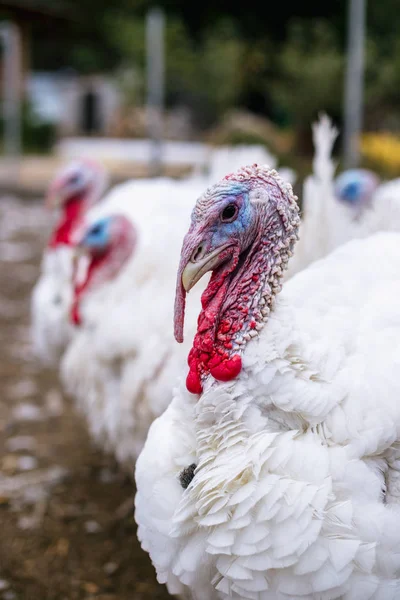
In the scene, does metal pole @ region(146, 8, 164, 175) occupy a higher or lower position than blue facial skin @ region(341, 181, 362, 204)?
higher

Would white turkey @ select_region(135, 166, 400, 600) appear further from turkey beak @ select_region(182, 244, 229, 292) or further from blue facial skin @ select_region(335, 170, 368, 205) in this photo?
blue facial skin @ select_region(335, 170, 368, 205)

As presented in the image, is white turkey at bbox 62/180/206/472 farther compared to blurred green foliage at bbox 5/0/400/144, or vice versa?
blurred green foliage at bbox 5/0/400/144

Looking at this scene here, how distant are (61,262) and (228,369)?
232cm

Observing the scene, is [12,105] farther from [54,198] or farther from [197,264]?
[197,264]

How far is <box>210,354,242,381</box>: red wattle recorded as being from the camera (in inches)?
71.7

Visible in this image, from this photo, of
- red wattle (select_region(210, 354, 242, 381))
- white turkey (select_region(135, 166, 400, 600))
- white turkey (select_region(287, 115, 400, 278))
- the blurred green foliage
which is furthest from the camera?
the blurred green foliage

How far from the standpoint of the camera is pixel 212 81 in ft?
41.2

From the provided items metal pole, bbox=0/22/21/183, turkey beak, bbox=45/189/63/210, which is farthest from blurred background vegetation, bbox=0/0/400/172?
turkey beak, bbox=45/189/63/210

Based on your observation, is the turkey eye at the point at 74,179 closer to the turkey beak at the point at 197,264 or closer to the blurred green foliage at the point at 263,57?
the turkey beak at the point at 197,264

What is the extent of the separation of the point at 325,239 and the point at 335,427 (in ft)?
3.97

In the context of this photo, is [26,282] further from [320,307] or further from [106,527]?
[320,307]

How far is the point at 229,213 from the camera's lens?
1.88 metres

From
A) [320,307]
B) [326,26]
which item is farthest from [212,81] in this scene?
[320,307]

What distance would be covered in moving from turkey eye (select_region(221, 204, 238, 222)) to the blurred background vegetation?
825 centimetres
